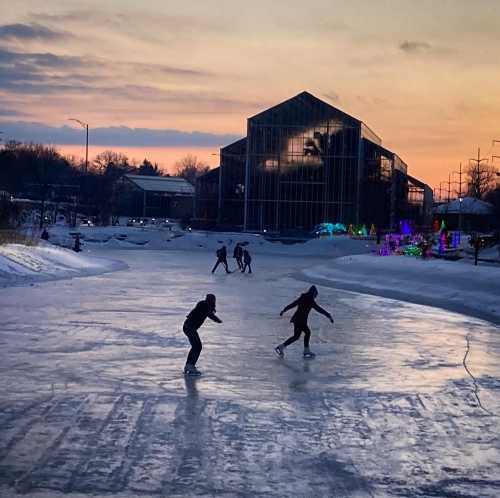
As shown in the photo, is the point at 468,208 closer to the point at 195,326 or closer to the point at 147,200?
the point at 147,200

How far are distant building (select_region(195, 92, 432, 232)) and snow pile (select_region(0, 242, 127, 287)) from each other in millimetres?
29182

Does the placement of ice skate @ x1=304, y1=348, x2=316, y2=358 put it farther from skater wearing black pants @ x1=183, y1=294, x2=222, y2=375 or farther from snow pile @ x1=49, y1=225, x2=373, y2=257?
snow pile @ x1=49, y1=225, x2=373, y2=257

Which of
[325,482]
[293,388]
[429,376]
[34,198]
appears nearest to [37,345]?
[293,388]

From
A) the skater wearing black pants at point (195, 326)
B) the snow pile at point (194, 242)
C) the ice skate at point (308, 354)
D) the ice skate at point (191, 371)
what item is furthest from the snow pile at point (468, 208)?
the ice skate at point (191, 371)

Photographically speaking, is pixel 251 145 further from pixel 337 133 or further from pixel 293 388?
pixel 293 388

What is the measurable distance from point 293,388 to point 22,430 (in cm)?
424

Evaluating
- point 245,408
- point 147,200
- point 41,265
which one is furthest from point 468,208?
point 245,408

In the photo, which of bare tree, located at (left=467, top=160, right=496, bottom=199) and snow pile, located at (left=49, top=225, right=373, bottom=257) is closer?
snow pile, located at (left=49, top=225, right=373, bottom=257)

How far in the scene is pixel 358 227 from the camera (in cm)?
6869

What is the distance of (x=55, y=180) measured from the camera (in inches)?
5037

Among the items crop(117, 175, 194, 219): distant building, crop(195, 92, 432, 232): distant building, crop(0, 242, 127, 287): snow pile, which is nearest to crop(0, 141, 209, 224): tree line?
crop(117, 175, 194, 219): distant building

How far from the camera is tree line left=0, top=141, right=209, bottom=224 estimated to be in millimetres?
88625

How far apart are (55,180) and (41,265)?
97.9m

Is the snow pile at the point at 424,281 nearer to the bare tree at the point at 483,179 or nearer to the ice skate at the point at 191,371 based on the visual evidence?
the ice skate at the point at 191,371
